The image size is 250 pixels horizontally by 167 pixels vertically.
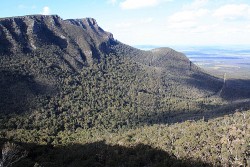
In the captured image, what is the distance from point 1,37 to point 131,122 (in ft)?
284

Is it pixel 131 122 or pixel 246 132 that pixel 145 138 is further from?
pixel 131 122

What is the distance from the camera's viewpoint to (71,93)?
17500 cm

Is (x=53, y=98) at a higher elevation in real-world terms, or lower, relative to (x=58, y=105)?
higher

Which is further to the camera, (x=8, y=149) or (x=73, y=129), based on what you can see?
(x=73, y=129)

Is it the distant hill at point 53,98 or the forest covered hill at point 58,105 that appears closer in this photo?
the forest covered hill at point 58,105

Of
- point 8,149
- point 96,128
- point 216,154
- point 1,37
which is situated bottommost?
point 96,128

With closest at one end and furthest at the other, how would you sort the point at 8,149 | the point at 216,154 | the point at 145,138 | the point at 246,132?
the point at 8,149 < the point at 216,154 < the point at 246,132 < the point at 145,138

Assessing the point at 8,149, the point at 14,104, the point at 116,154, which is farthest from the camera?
the point at 14,104

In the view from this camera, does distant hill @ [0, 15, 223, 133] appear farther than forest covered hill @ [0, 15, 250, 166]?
Yes

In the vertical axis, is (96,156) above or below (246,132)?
below

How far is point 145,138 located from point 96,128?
46823 millimetres

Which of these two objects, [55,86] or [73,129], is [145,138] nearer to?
[73,129]

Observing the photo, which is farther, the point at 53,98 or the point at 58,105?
the point at 53,98

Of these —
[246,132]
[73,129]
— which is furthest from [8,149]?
[73,129]
